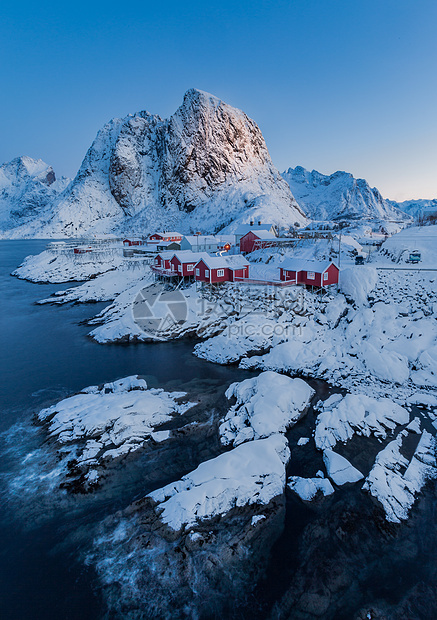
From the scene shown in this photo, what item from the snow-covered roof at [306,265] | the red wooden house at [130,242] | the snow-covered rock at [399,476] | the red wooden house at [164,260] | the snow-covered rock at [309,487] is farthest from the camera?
the red wooden house at [130,242]

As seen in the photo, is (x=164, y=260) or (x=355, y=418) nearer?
(x=355, y=418)

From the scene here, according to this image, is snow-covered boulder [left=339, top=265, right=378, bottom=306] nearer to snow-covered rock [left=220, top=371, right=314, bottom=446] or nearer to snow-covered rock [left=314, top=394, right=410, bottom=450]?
snow-covered rock [left=314, top=394, right=410, bottom=450]

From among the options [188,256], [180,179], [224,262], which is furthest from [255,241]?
[180,179]

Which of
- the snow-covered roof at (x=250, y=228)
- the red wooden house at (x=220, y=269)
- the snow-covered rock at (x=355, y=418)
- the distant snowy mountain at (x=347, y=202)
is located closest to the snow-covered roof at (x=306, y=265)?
the red wooden house at (x=220, y=269)

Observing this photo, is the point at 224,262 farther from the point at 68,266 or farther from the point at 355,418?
the point at 68,266

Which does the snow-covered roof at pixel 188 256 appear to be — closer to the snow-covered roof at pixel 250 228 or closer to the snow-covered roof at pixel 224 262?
the snow-covered roof at pixel 224 262

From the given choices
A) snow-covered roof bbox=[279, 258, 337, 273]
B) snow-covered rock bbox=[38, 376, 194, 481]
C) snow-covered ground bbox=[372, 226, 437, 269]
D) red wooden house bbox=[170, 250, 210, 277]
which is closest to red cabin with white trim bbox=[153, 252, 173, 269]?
red wooden house bbox=[170, 250, 210, 277]
